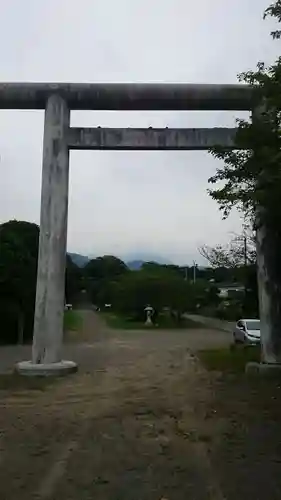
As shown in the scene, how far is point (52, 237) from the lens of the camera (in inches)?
523

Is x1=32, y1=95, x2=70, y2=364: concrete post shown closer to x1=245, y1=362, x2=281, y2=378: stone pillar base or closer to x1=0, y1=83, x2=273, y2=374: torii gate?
x1=0, y1=83, x2=273, y2=374: torii gate

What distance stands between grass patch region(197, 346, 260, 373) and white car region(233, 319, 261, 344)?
985 mm

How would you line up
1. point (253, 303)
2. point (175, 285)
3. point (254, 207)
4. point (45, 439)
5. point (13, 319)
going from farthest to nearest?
A: point (175, 285) → point (13, 319) → point (253, 303) → point (254, 207) → point (45, 439)

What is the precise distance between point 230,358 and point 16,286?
1005 cm

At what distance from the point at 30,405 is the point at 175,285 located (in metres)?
35.4

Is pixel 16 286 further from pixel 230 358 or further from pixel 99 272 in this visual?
pixel 99 272

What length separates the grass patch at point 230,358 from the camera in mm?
15261

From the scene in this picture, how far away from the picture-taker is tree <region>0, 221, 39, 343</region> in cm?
2375

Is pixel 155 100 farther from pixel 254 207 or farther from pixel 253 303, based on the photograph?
pixel 253 303

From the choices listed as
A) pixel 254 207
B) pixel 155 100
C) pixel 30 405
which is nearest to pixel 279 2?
pixel 254 207

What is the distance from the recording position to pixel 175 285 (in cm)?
4494

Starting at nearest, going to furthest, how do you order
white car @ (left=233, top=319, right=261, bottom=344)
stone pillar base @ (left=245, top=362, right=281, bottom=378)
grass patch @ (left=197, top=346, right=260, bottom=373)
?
1. stone pillar base @ (left=245, top=362, right=281, bottom=378)
2. grass patch @ (left=197, top=346, right=260, bottom=373)
3. white car @ (left=233, top=319, right=261, bottom=344)

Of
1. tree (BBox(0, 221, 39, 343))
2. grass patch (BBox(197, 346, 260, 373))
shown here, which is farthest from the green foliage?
grass patch (BBox(197, 346, 260, 373))

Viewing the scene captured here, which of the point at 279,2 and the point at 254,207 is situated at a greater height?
the point at 279,2
